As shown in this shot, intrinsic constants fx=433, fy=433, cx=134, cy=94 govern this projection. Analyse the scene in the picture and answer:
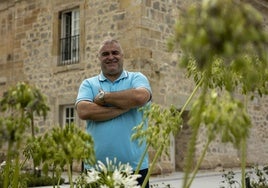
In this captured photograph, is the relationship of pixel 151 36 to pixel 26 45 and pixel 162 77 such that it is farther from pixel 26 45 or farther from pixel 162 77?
pixel 26 45

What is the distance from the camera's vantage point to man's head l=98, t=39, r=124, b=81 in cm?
303

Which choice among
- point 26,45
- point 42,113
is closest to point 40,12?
point 26,45

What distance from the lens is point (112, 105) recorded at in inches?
110

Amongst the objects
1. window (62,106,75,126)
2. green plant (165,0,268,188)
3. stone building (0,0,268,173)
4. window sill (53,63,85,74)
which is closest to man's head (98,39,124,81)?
green plant (165,0,268,188)

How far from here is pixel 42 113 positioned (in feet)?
3.78

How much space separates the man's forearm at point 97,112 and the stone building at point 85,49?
624 centimetres

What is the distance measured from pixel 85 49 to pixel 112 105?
780cm

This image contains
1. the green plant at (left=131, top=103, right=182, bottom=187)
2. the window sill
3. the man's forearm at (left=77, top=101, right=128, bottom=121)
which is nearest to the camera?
the green plant at (left=131, top=103, right=182, bottom=187)

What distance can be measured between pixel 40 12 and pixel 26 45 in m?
0.98

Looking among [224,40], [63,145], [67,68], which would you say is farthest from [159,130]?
[67,68]

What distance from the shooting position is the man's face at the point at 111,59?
303 centimetres

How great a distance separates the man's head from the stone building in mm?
6005

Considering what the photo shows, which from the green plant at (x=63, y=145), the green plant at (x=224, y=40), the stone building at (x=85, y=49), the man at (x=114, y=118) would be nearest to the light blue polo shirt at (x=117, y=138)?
the man at (x=114, y=118)

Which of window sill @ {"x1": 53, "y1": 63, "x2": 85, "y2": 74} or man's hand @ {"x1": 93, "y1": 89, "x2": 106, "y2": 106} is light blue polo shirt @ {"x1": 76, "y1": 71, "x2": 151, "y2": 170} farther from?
window sill @ {"x1": 53, "y1": 63, "x2": 85, "y2": 74}
